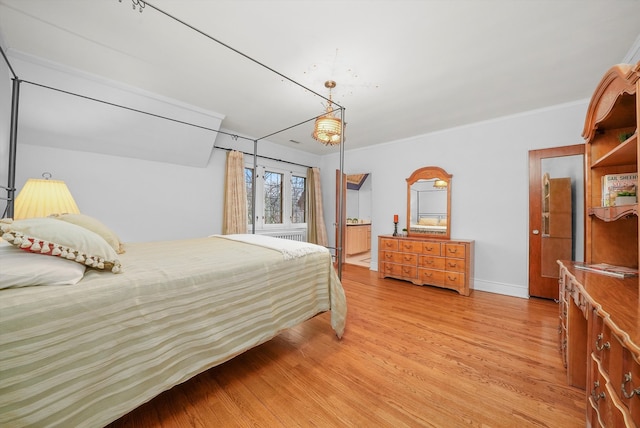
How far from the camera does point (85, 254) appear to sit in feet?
3.83

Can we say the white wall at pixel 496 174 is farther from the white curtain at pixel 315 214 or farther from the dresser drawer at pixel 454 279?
the white curtain at pixel 315 214

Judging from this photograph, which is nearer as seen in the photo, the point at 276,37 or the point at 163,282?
the point at 163,282

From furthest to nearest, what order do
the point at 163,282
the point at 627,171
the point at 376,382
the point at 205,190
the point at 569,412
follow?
the point at 205,190 < the point at 627,171 < the point at 376,382 < the point at 569,412 < the point at 163,282

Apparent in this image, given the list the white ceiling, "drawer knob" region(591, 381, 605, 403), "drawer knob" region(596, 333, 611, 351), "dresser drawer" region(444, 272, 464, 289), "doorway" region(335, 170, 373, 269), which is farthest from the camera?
"doorway" region(335, 170, 373, 269)

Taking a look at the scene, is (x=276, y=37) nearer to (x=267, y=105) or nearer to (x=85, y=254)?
(x=267, y=105)

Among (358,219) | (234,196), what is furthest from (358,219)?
(234,196)

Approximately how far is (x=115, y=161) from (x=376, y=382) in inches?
151

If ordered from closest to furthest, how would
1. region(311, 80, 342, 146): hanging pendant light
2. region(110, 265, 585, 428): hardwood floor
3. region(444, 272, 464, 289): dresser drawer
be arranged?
region(110, 265, 585, 428): hardwood floor
region(311, 80, 342, 146): hanging pendant light
region(444, 272, 464, 289): dresser drawer

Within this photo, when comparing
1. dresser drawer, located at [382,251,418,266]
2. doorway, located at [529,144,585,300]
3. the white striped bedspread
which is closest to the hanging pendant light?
the white striped bedspread

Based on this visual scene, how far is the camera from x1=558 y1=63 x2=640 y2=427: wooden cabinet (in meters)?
0.81

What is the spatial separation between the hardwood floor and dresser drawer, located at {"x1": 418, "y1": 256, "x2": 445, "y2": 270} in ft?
3.69

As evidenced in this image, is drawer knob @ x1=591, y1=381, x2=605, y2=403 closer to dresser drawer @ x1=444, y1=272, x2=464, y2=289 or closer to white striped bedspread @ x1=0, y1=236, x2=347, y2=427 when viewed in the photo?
white striped bedspread @ x1=0, y1=236, x2=347, y2=427

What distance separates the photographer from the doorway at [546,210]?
123 inches

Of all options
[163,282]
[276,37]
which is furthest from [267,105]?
[163,282]
